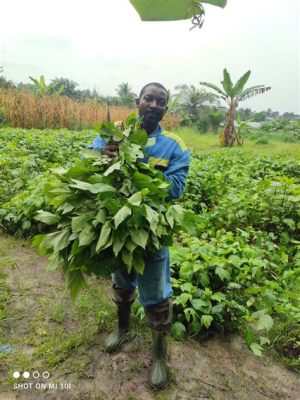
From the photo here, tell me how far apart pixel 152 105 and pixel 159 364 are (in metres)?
1.51

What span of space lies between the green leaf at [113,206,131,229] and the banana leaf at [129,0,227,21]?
778mm

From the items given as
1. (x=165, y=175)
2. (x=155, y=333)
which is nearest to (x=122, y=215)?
(x=165, y=175)

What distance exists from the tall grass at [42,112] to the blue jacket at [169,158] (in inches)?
336

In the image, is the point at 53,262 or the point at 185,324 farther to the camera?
the point at 185,324

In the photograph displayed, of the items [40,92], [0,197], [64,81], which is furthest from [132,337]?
[64,81]

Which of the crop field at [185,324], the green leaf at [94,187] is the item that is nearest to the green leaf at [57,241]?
the green leaf at [94,187]

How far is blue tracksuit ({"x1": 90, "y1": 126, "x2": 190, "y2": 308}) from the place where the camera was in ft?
5.68

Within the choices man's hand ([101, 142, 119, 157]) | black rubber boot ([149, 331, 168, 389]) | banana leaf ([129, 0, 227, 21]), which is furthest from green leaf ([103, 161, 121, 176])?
black rubber boot ([149, 331, 168, 389])

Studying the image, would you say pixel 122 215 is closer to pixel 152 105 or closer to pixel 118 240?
pixel 118 240

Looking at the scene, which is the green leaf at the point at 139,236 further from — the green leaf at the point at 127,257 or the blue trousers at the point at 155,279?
the blue trousers at the point at 155,279

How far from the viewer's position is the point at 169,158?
5.94 ft

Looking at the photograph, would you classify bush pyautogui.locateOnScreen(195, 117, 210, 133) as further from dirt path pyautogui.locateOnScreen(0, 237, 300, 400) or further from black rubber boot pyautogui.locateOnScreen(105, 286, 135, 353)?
black rubber boot pyautogui.locateOnScreen(105, 286, 135, 353)

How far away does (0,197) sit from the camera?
4.01 meters

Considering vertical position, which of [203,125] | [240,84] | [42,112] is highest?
[240,84]
